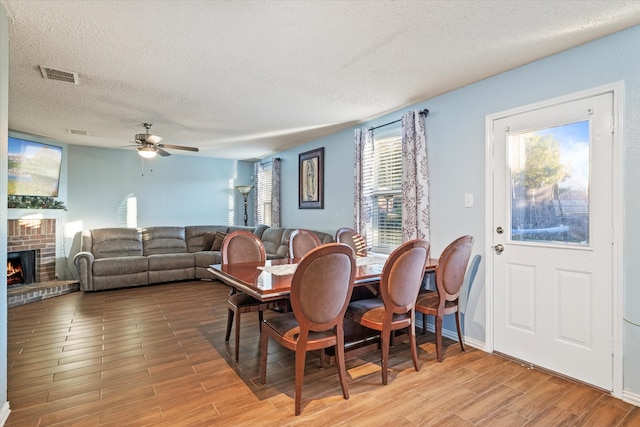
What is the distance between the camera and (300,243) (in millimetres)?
3801

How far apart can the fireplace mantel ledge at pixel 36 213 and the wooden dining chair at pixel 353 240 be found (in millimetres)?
4752

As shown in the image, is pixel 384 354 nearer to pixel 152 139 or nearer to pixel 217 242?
pixel 152 139

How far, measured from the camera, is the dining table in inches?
85.8

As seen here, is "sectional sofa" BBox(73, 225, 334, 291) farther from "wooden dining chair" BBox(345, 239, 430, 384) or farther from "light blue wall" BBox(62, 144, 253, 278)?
"wooden dining chair" BBox(345, 239, 430, 384)

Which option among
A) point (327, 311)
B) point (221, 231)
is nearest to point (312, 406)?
point (327, 311)

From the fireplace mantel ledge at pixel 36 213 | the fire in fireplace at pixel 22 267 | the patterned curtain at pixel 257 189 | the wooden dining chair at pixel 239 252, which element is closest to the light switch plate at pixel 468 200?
the wooden dining chair at pixel 239 252

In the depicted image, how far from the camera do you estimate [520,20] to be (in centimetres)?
205

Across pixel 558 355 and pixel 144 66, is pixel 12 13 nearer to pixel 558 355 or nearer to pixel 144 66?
pixel 144 66

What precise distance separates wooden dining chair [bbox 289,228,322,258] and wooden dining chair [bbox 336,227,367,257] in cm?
33

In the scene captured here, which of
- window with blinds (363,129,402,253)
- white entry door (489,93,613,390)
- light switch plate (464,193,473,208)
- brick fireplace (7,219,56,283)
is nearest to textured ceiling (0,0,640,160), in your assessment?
window with blinds (363,129,402,253)

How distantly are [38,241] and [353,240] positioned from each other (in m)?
4.92

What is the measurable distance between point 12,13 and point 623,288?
4231 millimetres

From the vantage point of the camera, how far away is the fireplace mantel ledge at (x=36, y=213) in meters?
4.79

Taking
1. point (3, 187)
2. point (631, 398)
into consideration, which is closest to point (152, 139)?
point (3, 187)
